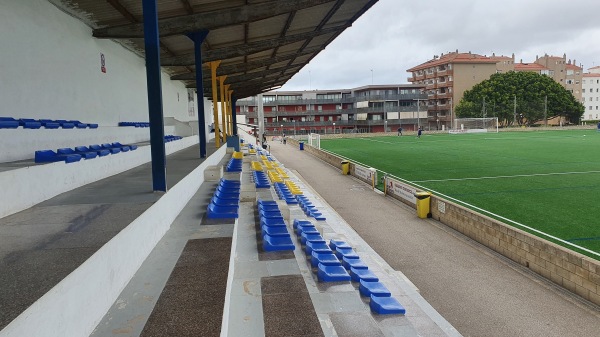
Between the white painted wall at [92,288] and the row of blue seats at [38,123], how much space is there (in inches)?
141

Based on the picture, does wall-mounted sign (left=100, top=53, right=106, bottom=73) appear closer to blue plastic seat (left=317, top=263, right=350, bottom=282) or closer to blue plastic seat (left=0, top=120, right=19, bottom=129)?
blue plastic seat (left=0, top=120, right=19, bottom=129)

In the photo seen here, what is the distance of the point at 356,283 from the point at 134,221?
3.56 meters

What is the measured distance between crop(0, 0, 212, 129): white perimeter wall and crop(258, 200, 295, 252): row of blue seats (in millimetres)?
5211

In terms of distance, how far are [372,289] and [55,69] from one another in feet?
28.1

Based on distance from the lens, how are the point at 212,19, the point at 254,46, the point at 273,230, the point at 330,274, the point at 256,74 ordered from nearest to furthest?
the point at 330,274, the point at 273,230, the point at 212,19, the point at 254,46, the point at 256,74

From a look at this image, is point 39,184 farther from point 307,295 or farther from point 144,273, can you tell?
point 307,295

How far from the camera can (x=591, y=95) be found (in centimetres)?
10906

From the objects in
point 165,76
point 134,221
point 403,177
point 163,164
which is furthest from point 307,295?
point 165,76

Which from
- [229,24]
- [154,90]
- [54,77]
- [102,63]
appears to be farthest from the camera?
[102,63]

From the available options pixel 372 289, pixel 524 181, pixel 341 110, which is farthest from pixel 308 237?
pixel 341 110

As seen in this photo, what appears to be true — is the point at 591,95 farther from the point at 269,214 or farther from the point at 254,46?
the point at 269,214

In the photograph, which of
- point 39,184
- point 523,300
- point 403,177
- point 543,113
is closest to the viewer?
point 39,184

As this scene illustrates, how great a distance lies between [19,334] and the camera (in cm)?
249

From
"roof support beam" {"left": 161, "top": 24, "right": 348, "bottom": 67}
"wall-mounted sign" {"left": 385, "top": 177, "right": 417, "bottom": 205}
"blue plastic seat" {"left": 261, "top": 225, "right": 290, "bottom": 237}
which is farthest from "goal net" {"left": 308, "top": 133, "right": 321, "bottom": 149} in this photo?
"blue plastic seat" {"left": 261, "top": 225, "right": 290, "bottom": 237}
